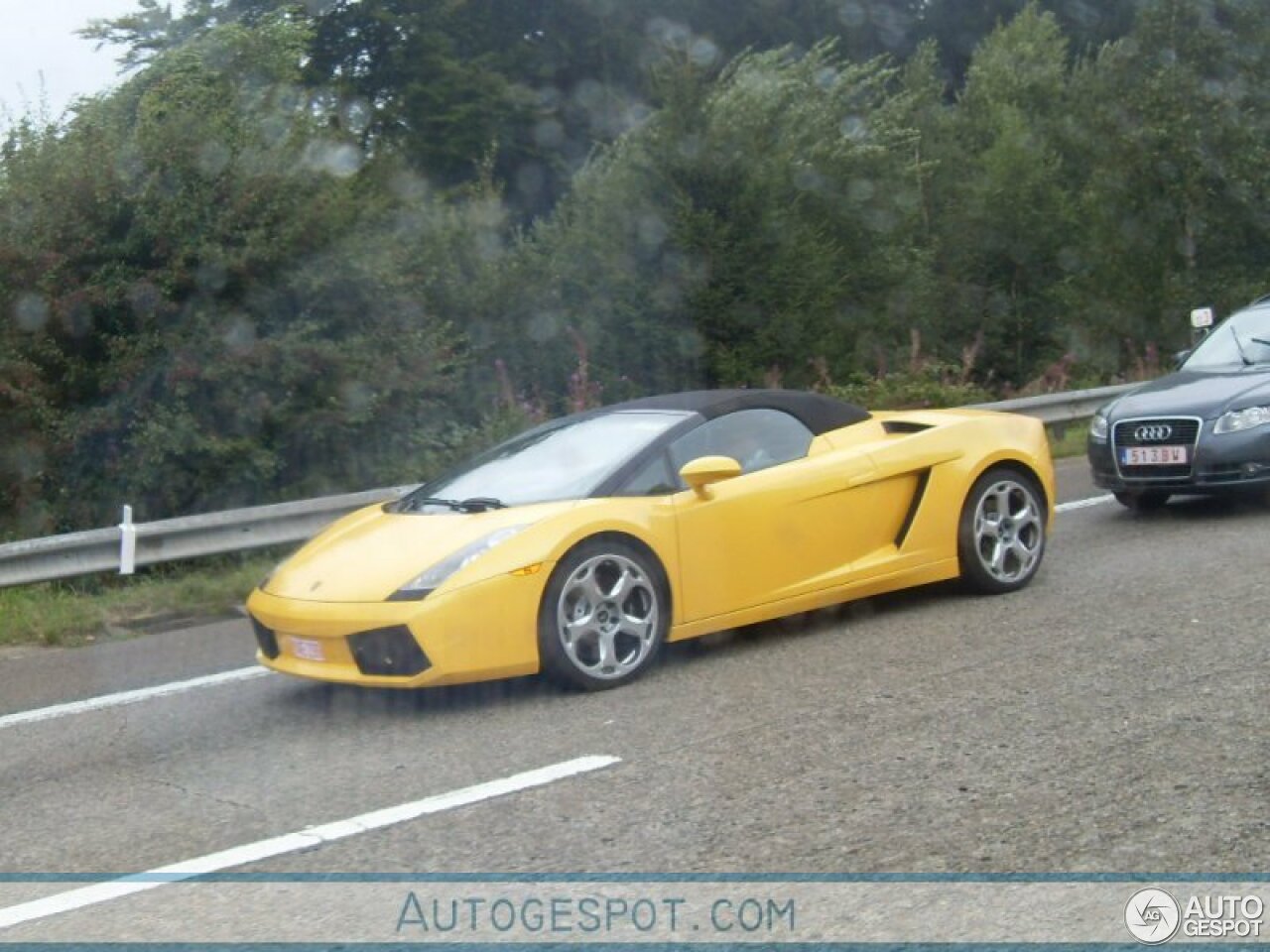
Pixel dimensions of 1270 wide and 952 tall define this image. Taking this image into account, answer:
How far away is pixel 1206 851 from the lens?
4.52m

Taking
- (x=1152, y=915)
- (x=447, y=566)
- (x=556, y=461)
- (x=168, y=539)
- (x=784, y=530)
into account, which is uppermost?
(x=556, y=461)

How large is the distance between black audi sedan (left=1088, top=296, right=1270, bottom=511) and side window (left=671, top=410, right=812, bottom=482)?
11.8 ft

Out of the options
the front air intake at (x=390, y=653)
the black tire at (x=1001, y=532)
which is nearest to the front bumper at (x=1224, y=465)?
the black tire at (x=1001, y=532)

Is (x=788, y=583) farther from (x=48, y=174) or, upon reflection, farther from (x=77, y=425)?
(x=48, y=174)

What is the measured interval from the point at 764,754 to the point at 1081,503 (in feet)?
22.6

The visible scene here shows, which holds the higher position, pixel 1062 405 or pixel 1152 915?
pixel 1062 405

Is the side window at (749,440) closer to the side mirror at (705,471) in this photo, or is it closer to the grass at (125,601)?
the side mirror at (705,471)

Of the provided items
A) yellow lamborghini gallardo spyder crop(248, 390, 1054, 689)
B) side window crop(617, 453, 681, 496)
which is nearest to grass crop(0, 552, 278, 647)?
yellow lamborghini gallardo spyder crop(248, 390, 1054, 689)

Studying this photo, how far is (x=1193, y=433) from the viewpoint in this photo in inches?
412

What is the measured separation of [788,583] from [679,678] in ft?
2.64

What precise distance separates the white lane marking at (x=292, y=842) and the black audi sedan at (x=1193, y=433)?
19.5 feet

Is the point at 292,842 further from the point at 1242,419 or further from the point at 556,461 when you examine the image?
the point at 1242,419

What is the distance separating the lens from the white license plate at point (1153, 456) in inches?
413

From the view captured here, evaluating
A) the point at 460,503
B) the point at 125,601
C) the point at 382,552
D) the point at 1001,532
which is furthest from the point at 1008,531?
the point at 125,601
